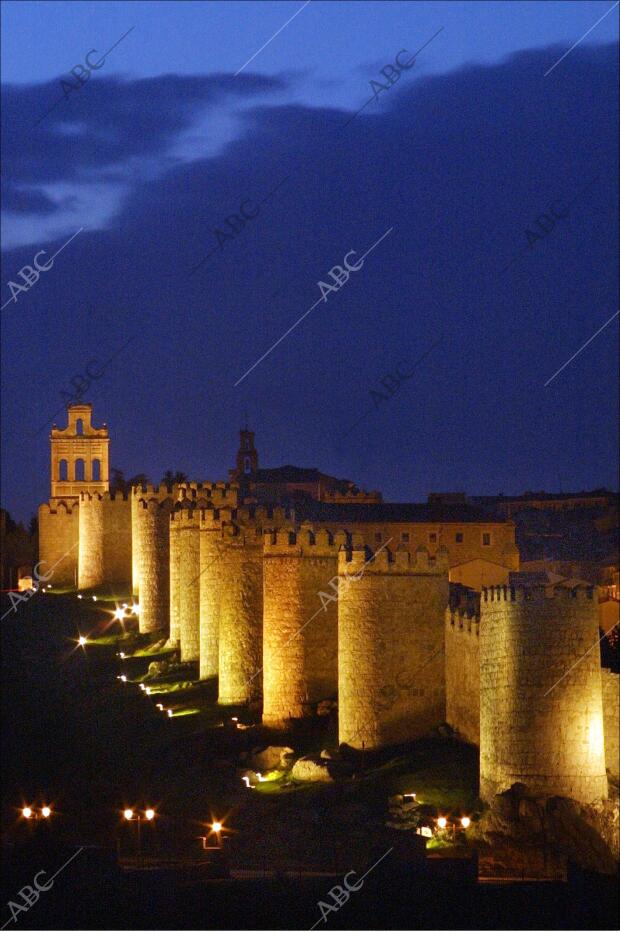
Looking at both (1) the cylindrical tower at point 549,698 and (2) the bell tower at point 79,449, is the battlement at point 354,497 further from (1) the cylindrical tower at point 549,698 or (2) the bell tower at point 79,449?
(1) the cylindrical tower at point 549,698

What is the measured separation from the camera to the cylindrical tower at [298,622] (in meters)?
55.5

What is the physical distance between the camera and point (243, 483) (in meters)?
101

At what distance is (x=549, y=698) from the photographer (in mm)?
44656

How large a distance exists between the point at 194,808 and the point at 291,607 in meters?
6.61

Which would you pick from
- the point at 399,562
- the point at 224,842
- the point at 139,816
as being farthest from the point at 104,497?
the point at 224,842

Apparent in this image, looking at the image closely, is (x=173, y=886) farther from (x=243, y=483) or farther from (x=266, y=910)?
(x=243, y=483)

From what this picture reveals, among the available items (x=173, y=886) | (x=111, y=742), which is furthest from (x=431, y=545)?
(x=173, y=886)

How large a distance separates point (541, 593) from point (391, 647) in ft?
22.5

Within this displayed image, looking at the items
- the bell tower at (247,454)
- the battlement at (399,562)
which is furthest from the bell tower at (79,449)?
the battlement at (399,562)

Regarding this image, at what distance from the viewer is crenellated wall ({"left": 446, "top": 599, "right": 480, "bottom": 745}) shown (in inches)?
1917

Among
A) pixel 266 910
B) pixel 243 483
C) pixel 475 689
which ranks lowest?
pixel 266 910

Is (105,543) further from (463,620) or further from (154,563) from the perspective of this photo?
(463,620)

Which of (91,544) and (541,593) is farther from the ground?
(91,544)

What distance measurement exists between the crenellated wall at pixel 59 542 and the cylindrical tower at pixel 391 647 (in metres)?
34.9
